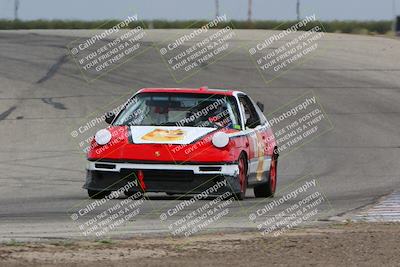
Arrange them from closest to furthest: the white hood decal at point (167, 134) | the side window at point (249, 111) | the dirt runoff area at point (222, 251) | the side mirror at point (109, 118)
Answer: the dirt runoff area at point (222, 251) → the white hood decal at point (167, 134) → the side mirror at point (109, 118) → the side window at point (249, 111)

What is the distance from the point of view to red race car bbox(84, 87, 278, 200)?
12672 millimetres

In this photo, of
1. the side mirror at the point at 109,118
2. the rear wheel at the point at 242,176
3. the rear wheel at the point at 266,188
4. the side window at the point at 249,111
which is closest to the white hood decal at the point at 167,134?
the rear wheel at the point at 242,176

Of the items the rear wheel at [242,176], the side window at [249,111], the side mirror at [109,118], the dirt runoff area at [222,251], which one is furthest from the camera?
the side window at [249,111]

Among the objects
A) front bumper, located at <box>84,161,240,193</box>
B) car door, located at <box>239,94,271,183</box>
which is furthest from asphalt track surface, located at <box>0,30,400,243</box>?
car door, located at <box>239,94,271,183</box>

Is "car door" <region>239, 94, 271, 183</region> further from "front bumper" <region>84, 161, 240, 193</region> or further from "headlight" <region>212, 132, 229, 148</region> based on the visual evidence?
"front bumper" <region>84, 161, 240, 193</region>

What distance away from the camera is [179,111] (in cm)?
1365

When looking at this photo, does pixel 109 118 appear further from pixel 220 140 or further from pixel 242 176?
pixel 242 176

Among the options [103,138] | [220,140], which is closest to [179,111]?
[220,140]

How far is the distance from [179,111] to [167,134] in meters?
0.73

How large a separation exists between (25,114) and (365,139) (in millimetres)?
6643

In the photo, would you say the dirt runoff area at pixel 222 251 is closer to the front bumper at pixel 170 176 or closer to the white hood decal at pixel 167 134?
the front bumper at pixel 170 176

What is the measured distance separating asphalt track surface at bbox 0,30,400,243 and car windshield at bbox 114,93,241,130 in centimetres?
91

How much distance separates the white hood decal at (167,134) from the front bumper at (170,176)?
0.29 metres

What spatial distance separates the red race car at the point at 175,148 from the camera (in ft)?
41.6
